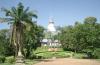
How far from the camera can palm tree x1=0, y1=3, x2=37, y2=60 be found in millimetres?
42844

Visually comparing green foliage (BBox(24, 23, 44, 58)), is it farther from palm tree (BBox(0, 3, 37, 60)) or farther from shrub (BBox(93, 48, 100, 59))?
shrub (BBox(93, 48, 100, 59))

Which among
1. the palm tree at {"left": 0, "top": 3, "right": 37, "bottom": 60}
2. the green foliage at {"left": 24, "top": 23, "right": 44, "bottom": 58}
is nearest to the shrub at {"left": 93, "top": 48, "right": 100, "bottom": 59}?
the green foliage at {"left": 24, "top": 23, "right": 44, "bottom": 58}

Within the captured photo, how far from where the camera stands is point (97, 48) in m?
59.2

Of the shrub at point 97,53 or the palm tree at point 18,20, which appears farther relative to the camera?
the shrub at point 97,53

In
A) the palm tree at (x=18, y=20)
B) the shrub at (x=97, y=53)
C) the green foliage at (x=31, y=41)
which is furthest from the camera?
the shrub at (x=97, y=53)

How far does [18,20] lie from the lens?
43562 millimetres

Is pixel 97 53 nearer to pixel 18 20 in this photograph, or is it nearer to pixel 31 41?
pixel 31 41

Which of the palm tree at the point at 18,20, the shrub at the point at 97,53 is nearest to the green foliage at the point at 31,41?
the palm tree at the point at 18,20

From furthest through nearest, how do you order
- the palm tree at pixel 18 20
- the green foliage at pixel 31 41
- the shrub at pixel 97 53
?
the shrub at pixel 97 53 → the green foliage at pixel 31 41 → the palm tree at pixel 18 20

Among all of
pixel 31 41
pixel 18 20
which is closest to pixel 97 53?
pixel 31 41

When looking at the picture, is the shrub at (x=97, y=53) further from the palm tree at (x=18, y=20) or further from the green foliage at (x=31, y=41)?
the palm tree at (x=18, y=20)

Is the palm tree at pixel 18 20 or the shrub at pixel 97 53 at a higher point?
the palm tree at pixel 18 20

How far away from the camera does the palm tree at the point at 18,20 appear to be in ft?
141

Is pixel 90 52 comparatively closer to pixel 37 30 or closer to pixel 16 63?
pixel 37 30
